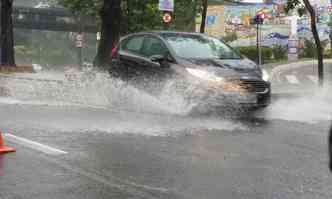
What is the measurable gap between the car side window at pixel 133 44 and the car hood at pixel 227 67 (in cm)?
178

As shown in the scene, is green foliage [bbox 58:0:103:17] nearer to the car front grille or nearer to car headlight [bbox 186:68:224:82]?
the car front grille

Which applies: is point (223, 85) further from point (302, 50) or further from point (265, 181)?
point (302, 50)

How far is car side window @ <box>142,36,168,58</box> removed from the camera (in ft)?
40.2

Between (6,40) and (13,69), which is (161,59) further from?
(6,40)

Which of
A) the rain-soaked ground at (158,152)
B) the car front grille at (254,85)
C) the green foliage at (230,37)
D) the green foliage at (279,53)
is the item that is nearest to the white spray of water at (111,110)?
the rain-soaked ground at (158,152)

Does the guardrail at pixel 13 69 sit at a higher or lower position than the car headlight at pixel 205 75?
lower

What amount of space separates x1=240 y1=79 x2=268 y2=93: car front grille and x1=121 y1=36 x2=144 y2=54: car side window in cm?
268

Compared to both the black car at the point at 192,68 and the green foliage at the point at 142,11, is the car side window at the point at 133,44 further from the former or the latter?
the green foliage at the point at 142,11

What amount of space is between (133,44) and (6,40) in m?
18.0

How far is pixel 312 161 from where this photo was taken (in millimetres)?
7191

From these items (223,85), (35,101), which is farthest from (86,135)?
(35,101)

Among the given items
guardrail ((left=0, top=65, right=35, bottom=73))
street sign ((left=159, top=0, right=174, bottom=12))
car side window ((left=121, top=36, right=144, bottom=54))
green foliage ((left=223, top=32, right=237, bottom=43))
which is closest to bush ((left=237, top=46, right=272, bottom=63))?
green foliage ((left=223, top=32, right=237, bottom=43))

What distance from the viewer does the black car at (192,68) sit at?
10.9 meters

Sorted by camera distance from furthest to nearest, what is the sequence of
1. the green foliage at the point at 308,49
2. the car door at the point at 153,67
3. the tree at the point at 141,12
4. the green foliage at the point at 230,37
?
the green foliage at the point at 230,37 → the green foliage at the point at 308,49 → the tree at the point at 141,12 → the car door at the point at 153,67
